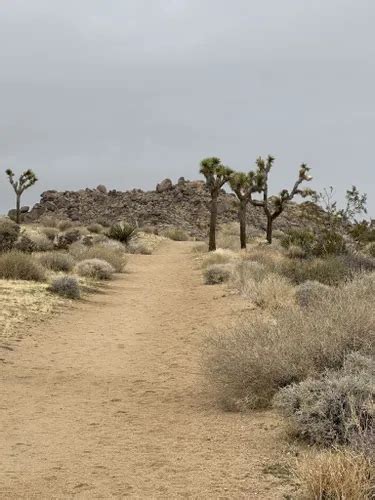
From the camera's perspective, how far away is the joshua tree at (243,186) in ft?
129

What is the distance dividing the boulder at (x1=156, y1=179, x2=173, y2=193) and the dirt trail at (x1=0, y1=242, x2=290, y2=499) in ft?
208

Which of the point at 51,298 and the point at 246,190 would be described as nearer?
the point at 51,298

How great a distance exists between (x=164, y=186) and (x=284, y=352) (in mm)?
70965

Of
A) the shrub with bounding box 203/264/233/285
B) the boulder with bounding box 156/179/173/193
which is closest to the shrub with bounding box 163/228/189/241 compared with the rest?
the boulder with bounding box 156/179/173/193

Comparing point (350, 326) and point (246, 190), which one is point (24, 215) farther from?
point (350, 326)

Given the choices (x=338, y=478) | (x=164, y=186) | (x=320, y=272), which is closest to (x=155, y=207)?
(x=164, y=186)

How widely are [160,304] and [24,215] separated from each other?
5451 cm

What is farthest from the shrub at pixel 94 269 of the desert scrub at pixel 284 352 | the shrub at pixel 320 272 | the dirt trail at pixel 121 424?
the desert scrub at pixel 284 352

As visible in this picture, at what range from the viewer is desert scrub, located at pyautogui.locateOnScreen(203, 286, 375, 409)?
23.3 ft

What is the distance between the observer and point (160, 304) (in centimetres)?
1828

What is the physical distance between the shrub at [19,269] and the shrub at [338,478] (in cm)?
1642

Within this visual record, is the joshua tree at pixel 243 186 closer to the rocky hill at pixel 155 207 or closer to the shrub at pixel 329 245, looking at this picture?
the shrub at pixel 329 245

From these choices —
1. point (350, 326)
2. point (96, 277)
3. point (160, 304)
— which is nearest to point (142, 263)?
point (96, 277)

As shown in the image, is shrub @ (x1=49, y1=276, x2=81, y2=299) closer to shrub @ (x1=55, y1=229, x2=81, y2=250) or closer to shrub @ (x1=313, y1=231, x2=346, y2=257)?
shrub @ (x1=313, y1=231, x2=346, y2=257)
